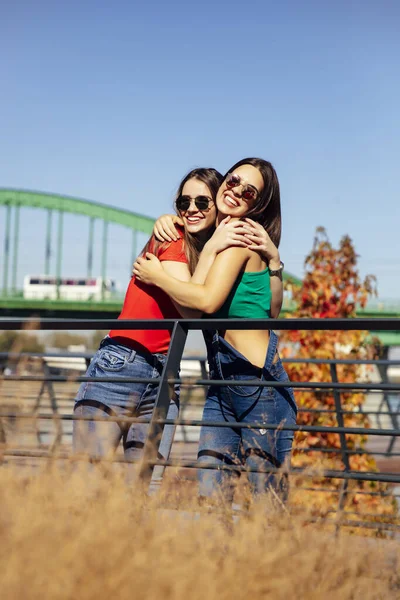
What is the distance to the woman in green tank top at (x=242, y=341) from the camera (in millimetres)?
3010

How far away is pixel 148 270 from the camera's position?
3.15 metres

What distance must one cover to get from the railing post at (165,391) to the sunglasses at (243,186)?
601 mm

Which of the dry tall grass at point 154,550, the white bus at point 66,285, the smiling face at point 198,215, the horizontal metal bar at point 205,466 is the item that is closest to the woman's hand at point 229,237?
the smiling face at point 198,215

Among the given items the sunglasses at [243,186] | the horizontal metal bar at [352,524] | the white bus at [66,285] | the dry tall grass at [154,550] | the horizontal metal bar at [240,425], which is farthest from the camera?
the white bus at [66,285]

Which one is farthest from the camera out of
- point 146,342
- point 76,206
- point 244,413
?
point 76,206

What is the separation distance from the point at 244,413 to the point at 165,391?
1.05ft

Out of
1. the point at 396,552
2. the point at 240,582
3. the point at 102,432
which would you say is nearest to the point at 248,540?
the point at 240,582

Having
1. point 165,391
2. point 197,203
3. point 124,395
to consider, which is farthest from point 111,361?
point 197,203

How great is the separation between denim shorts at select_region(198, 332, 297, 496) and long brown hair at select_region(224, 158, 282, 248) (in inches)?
19.0

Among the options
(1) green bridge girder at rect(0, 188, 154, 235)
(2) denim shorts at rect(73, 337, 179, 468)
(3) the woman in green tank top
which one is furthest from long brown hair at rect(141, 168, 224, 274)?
(1) green bridge girder at rect(0, 188, 154, 235)

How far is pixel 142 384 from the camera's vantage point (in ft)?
10.6

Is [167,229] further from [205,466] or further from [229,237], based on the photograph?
[205,466]

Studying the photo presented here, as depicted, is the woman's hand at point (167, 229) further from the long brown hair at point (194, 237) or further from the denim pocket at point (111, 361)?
the denim pocket at point (111, 361)

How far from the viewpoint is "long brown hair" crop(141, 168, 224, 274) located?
3.35 meters
